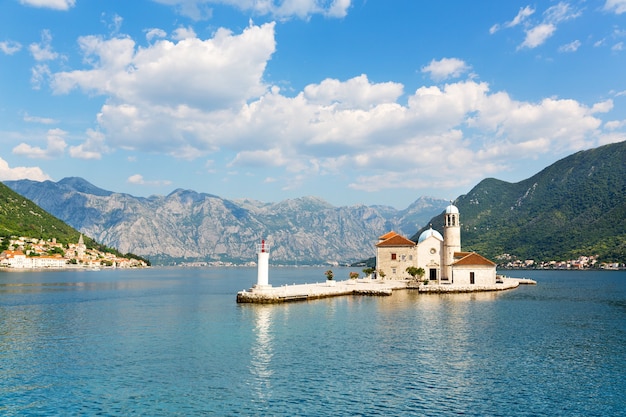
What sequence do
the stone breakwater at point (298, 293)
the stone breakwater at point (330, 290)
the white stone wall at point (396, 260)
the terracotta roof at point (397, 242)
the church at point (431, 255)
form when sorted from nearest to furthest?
the stone breakwater at point (298, 293), the stone breakwater at point (330, 290), the church at point (431, 255), the white stone wall at point (396, 260), the terracotta roof at point (397, 242)

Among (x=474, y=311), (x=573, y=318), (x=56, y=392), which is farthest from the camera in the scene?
(x=474, y=311)

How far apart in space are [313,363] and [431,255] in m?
78.4

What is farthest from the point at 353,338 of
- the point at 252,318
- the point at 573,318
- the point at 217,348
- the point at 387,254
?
the point at 387,254

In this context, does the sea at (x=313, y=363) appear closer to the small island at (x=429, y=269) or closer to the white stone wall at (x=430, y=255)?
the small island at (x=429, y=269)

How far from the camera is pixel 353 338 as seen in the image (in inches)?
1831

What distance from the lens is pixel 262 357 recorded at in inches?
1515

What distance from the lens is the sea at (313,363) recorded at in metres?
27.4

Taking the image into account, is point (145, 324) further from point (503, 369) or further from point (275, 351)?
point (503, 369)

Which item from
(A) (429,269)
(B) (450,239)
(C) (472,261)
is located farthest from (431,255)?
(C) (472,261)

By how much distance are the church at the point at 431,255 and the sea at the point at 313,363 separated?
41168 millimetres

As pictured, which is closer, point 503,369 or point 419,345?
point 503,369

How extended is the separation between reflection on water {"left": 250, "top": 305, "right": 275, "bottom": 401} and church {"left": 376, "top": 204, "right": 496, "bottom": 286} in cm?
5775

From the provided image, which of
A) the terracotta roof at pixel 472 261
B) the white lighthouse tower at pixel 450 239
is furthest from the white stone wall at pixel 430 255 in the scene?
the terracotta roof at pixel 472 261

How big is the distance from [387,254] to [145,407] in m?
Answer: 91.5
